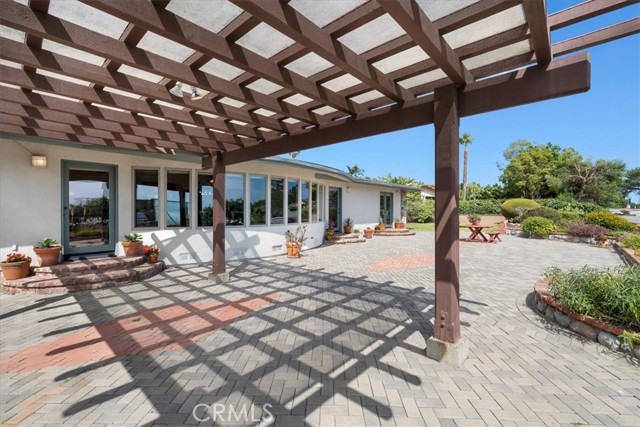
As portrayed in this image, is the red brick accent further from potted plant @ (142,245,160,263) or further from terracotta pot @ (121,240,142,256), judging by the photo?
terracotta pot @ (121,240,142,256)

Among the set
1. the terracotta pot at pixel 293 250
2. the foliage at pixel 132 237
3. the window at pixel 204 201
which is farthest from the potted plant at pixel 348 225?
the foliage at pixel 132 237

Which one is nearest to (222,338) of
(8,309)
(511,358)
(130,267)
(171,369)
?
(171,369)

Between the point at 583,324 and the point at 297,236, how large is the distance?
25.4 ft

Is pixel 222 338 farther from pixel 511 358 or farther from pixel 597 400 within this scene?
pixel 597 400

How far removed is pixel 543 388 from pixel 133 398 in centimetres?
359

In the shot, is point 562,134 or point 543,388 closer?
point 543,388

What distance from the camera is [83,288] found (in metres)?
5.47

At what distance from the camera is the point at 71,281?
17.7ft

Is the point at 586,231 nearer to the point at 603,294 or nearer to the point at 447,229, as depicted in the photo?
the point at 603,294

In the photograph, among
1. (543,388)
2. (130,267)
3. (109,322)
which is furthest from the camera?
(130,267)

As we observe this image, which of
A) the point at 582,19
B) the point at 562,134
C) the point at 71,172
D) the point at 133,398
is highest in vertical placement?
the point at 562,134

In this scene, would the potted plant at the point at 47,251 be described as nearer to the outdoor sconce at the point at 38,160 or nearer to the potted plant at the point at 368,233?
the outdoor sconce at the point at 38,160

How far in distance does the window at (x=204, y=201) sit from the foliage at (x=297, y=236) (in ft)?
8.28
